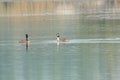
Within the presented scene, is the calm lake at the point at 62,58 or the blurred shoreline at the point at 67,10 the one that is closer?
the calm lake at the point at 62,58

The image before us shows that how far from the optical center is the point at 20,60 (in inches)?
1353

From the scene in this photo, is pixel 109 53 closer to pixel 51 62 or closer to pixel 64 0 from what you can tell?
pixel 51 62

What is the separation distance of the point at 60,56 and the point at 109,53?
2.50 m

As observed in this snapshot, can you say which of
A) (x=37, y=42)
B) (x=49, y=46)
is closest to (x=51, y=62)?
(x=49, y=46)

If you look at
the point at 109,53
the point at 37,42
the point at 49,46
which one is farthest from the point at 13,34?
the point at 109,53

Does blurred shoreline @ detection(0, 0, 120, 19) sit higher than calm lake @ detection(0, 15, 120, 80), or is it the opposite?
blurred shoreline @ detection(0, 0, 120, 19)

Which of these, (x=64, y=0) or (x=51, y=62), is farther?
(x=64, y=0)

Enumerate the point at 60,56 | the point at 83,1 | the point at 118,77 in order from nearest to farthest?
the point at 118,77, the point at 60,56, the point at 83,1

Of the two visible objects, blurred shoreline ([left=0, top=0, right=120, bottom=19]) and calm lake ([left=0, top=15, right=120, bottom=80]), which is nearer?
calm lake ([left=0, top=15, right=120, bottom=80])

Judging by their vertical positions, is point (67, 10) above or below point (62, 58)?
above

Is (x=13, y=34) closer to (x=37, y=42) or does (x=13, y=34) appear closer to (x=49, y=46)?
(x=37, y=42)

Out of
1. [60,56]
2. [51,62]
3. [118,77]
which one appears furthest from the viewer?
[60,56]

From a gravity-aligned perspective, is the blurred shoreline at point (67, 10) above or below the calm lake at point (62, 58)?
above

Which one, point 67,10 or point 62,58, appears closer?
point 62,58
